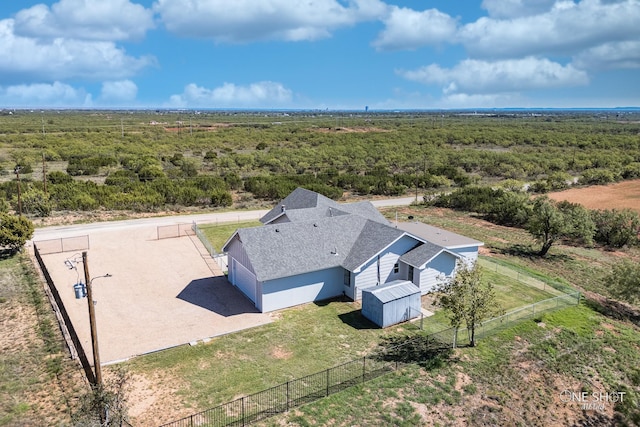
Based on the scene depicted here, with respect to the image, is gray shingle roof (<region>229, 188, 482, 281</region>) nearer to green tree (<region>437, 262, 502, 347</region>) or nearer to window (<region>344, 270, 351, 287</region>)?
window (<region>344, 270, 351, 287</region>)

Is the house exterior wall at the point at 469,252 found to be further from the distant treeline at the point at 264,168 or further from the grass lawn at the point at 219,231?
the distant treeline at the point at 264,168

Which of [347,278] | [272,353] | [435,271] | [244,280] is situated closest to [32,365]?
[272,353]

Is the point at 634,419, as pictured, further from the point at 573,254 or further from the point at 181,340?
the point at 573,254

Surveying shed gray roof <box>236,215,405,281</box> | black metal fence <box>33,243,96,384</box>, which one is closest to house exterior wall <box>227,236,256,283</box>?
shed gray roof <box>236,215,405,281</box>

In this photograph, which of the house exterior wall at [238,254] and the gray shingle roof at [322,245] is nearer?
the gray shingle roof at [322,245]

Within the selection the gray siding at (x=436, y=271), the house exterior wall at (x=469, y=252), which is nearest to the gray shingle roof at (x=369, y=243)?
the gray siding at (x=436, y=271)

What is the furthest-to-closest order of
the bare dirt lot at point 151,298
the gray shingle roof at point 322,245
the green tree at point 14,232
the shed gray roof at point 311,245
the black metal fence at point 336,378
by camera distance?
1. the green tree at point 14,232
2. the gray shingle roof at point 322,245
3. the shed gray roof at point 311,245
4. the bare dirt lot at point 151,298
5. the black metal fence at point 336,378

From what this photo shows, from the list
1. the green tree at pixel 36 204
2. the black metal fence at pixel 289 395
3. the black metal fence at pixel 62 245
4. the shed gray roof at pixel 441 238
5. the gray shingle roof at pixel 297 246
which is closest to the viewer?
the black metal fence at pixel 289 395

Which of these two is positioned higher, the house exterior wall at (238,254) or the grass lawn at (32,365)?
the house exterior wall at (238,254)
